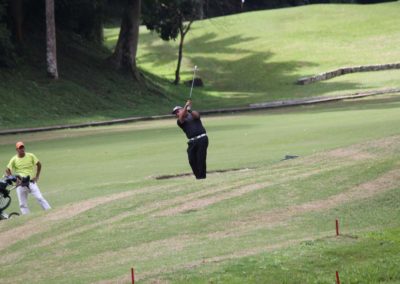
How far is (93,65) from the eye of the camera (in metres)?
58.8

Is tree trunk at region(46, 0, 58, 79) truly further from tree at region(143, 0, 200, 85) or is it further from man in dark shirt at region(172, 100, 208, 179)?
man in dark shirt at region(172, 100, 208, 179)

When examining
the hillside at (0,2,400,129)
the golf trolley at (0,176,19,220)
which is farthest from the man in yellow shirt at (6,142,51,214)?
the hillside at (0,2,400,129)

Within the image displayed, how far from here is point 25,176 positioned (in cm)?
2061

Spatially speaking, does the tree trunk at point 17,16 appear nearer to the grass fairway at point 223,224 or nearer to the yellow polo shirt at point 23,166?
the grass fairway at point 223,224

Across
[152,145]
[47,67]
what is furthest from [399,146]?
[47,67]

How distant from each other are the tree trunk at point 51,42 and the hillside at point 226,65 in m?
0.58

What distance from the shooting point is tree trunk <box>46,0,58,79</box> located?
51.0 metres

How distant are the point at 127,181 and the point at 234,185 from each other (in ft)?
18.6

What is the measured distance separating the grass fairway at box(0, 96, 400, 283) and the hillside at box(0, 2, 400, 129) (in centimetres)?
2447

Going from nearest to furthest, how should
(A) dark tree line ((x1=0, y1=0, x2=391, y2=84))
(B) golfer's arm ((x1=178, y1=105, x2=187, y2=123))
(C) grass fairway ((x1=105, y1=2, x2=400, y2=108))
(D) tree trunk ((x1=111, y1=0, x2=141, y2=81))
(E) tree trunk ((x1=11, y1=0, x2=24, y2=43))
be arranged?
(B) golfer's arm ((x1=178, y1=105, x2=187, y2=123)) → (A) dark tree line ((x1=0, y1=0, x2=391, y2=84)) → (E) tree trunk ((x1=11, y1=0, x2=24, y2=43)) → (D) tree trunk ((x1=111, y1=0, x2=141, y2=81)) → (C) grass fairway ((x1=105, y1=2, x2=400, y2=108))

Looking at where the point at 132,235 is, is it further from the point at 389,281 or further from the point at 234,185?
the point at 389,281

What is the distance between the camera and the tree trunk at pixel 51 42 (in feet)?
167

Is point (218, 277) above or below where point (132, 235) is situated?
above

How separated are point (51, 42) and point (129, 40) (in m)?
7.99
